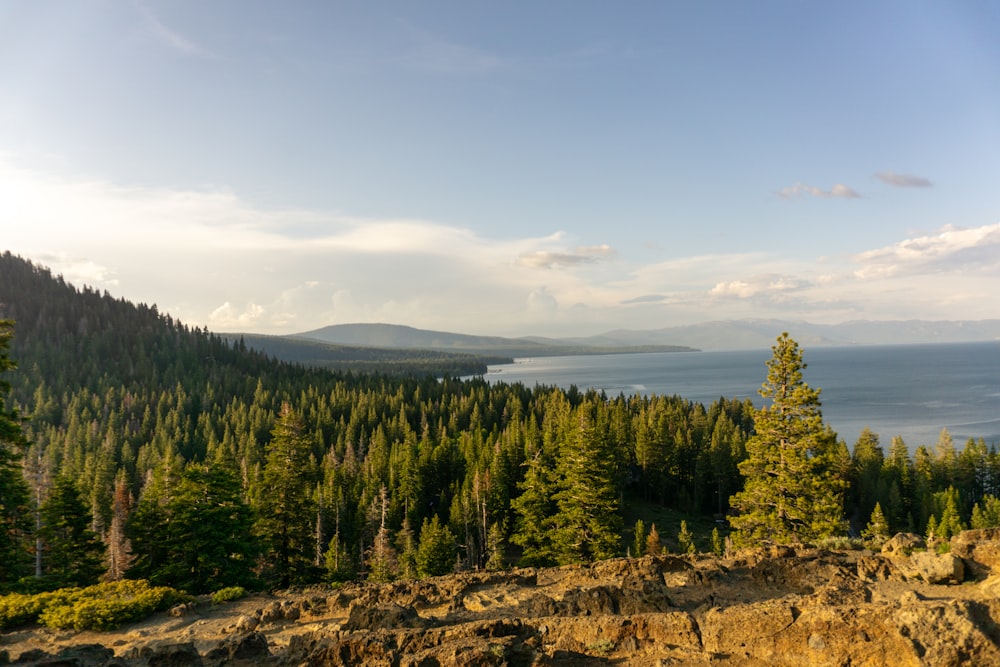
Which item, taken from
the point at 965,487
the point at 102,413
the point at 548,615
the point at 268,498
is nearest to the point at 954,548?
the point at 548,615

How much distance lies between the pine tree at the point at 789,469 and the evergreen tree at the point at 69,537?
3365 centimetres

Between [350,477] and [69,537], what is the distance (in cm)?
4826

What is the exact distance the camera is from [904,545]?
43.9 feet

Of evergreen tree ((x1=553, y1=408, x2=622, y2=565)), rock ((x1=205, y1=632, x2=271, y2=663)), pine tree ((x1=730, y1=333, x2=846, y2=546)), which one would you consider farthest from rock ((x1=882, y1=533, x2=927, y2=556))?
evergreen tree ((x1=553, y1=408, x2=622, y2=565))

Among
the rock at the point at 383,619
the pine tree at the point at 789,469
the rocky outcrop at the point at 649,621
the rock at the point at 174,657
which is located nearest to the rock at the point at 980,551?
the rocky outcrop at the point at 649,621

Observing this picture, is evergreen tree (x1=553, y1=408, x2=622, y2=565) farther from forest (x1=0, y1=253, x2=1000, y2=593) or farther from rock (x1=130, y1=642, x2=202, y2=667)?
rock (x1=130, y1=642, x2=202, y2=667)

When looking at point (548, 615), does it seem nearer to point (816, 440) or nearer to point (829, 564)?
point (829, 564)

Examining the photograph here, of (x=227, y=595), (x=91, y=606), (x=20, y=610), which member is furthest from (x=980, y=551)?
(x=20, y=610)

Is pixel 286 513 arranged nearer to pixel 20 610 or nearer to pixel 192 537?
pixel 192 537

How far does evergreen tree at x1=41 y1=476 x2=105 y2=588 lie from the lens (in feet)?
86.0

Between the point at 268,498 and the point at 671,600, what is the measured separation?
91.2 feet

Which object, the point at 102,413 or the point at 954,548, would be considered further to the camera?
the point at 102,413

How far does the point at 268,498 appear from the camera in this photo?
32.2 metres

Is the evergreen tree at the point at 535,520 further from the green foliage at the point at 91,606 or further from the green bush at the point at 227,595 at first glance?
the green foliage at the point at 91,606
